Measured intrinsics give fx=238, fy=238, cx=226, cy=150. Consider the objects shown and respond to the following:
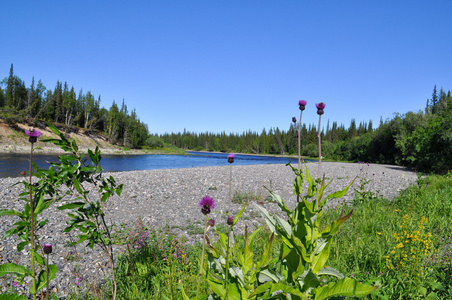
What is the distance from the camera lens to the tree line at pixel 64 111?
55812 mm

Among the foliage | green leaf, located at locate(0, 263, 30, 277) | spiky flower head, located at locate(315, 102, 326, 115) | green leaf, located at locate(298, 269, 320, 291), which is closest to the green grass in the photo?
the foliage

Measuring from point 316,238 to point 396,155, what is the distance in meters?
35.2

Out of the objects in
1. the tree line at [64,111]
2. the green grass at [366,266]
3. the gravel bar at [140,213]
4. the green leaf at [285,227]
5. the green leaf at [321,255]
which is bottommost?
the gravel bar at [140,213]

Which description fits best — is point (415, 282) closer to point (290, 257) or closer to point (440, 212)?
point (290, 257)

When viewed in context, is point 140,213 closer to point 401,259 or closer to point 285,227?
point 401,259

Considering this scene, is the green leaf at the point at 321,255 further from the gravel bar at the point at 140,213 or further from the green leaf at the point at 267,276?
the gravel bar at the point at 140,213

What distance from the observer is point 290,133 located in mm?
103438

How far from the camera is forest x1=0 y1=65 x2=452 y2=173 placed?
1950cm

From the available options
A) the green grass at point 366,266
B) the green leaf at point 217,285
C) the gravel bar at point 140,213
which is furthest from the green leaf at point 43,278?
the green leaf at point 217,285

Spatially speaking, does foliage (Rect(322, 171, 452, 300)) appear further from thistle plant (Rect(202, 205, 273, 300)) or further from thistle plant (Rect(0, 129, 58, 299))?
thistle plant (Rect(0, 129, 58, 299))

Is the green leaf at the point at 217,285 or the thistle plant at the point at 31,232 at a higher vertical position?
the thistle plant at the point at 31,232

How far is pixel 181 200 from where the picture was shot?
33.7 ft

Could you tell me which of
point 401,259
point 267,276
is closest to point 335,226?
point 267,276

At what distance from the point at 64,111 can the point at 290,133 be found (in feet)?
270
